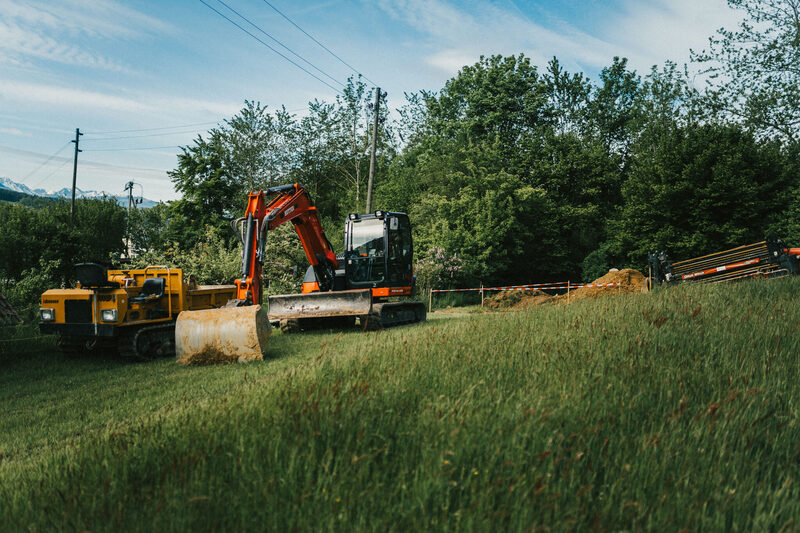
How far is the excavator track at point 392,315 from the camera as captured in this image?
13.3m

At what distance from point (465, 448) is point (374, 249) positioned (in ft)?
38.4

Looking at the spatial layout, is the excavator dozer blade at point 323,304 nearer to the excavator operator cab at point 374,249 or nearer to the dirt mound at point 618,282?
the excavator operator cab at point 374,249

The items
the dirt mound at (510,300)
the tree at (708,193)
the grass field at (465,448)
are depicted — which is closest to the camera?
the grass field at (465,448)

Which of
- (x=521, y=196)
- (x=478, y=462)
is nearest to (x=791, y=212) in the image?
(x=521, y=196)

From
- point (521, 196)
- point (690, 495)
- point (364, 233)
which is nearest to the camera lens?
point (690, 495)

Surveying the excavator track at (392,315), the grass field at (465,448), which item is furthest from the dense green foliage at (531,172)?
the grass field at (465,448)

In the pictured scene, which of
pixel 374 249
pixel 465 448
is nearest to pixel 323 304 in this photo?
pixel 374 249

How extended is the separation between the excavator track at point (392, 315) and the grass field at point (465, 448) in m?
7.69

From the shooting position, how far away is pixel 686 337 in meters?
5.55

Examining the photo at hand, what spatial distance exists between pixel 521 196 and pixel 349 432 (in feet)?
92.8

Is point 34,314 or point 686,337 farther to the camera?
point 34,314

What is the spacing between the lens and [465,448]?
2.92 m

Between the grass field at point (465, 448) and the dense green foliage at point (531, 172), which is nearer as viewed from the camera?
the grass field at point (465, 448)

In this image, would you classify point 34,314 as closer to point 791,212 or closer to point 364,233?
point 364,233
